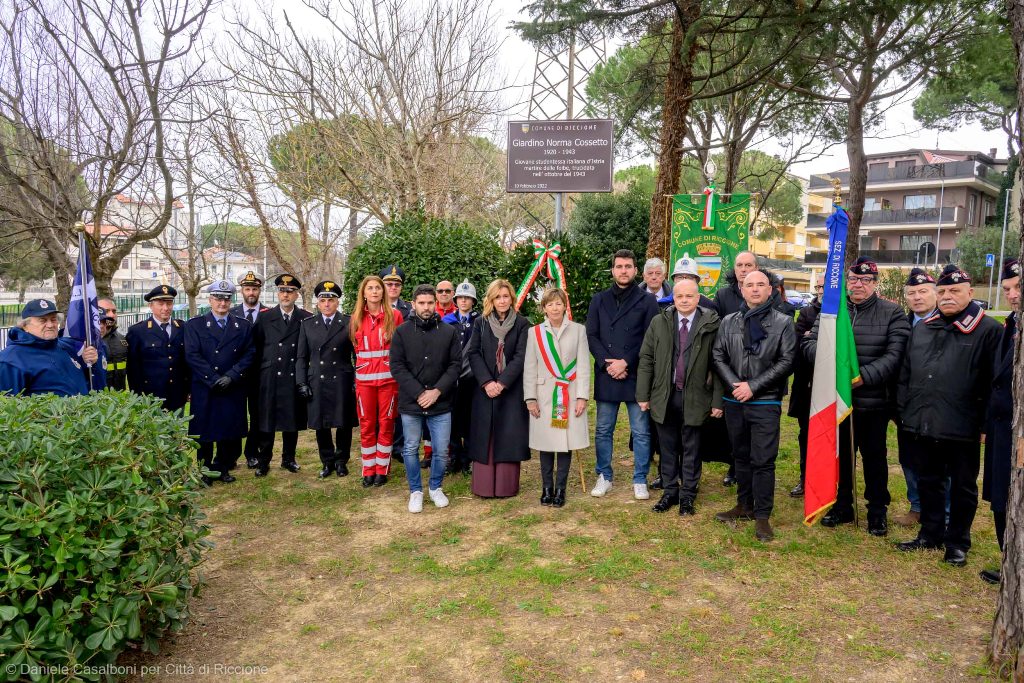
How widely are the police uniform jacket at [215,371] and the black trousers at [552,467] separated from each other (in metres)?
3.12

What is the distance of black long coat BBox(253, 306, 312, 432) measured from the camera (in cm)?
688

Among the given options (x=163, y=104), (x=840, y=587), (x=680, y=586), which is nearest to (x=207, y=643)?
(x=680, y=586)

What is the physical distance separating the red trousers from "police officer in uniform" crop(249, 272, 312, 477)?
2.46 feet

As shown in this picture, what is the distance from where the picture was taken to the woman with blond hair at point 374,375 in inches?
259

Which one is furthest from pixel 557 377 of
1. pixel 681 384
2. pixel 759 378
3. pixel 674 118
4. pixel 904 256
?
pixel 904 256

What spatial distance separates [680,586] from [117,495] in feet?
10.7

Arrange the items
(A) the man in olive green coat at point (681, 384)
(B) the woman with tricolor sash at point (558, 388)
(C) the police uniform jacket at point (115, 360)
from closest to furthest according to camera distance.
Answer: (A) the man in olive green coat at point (681, 384), (B) the woman with tricolor sash at point (558, 388), (C) the police uniform jacket at point (115, 360)

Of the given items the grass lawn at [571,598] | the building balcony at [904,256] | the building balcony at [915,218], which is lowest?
the grass lawn at [571,598]

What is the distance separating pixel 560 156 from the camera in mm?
11117

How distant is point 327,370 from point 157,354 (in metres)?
1.64

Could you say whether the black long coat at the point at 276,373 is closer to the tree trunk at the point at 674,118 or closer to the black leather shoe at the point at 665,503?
the black leather shoe at the point at 665,503

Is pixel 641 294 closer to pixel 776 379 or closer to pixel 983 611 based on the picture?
pixel 776 379

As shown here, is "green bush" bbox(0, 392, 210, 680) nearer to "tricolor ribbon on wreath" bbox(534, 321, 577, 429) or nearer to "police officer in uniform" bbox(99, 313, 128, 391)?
"tricolor ribbon on wreath" bbox(534, 321, 577, 429)

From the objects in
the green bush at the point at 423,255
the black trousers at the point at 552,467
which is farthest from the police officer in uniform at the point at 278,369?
the black trousers at the point at 552,467
